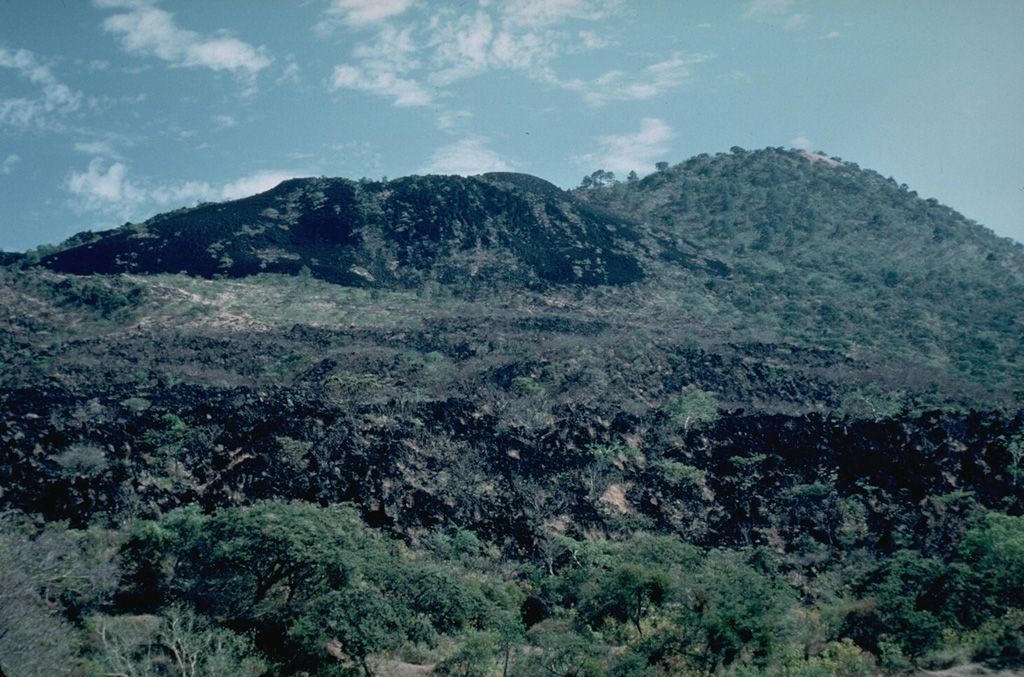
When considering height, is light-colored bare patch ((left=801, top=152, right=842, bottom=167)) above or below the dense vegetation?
above

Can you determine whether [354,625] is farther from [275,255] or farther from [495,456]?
[275,255]

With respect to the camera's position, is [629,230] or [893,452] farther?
[629,230]

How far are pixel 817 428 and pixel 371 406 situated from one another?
70.1 feet

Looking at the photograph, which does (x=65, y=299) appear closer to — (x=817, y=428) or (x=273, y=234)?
(x=273, y=234)

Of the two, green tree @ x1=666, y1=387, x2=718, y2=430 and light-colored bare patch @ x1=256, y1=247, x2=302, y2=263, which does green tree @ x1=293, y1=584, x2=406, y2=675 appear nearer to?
green tree @ x1=666, y1=387, x2=718, y2=430

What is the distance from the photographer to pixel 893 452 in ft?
107

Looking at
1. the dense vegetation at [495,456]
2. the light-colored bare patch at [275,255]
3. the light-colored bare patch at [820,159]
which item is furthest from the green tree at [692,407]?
the light-colored bare patch at [820,159]

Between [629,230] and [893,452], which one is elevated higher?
[629,230]

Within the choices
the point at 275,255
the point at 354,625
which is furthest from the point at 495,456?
the point at 275,255

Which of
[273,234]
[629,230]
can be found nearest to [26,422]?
[273,234]

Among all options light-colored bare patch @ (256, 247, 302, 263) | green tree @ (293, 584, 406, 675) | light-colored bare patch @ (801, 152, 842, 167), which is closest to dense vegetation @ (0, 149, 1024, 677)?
green tree @ (293, 584, 406, 675)

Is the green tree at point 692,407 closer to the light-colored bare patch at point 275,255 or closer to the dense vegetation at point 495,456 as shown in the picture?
the dense vegetation at point 495,456

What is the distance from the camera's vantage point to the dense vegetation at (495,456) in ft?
56.4

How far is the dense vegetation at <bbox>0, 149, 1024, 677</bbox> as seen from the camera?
17.2 meters
